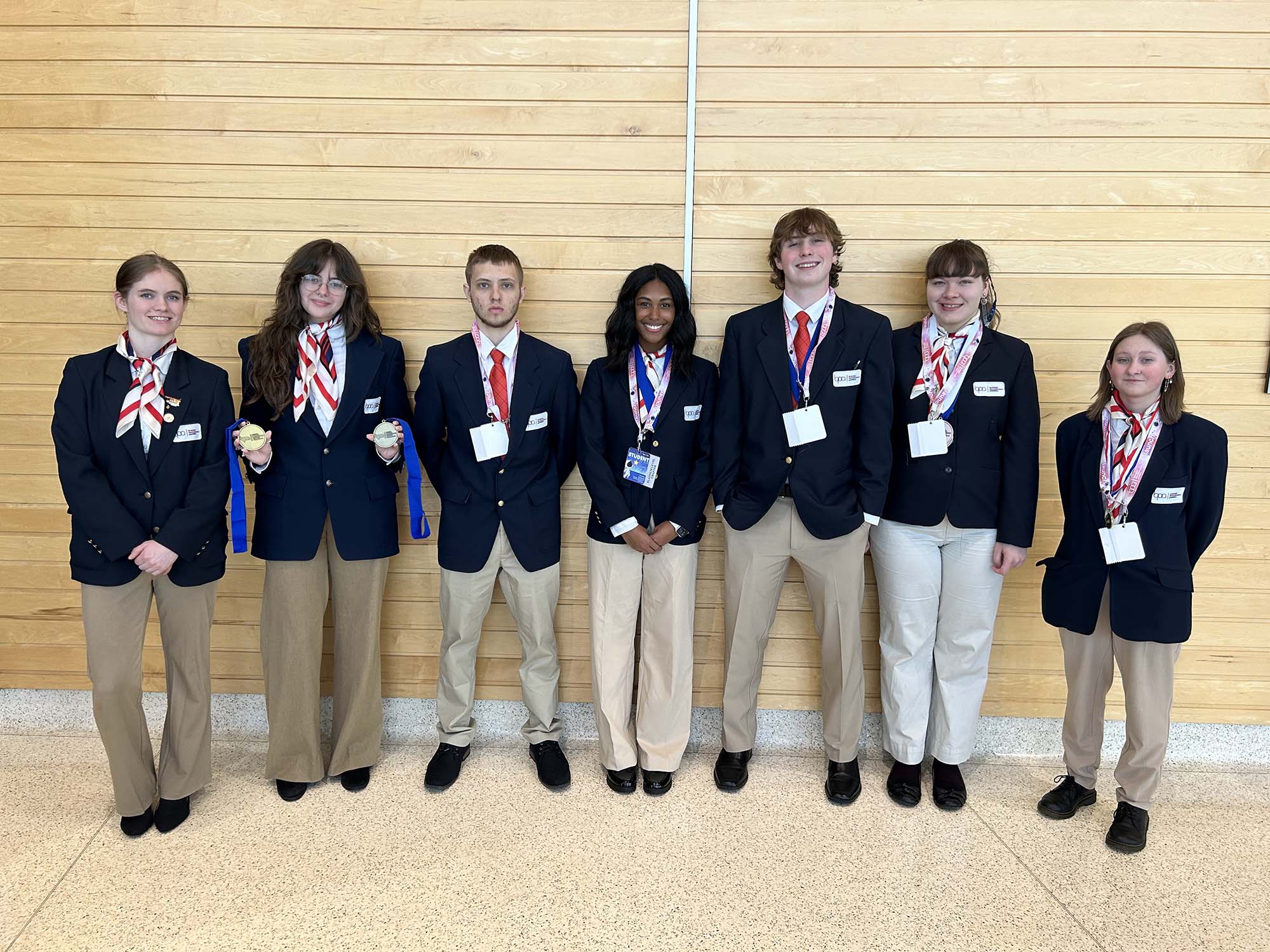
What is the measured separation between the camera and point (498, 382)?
2.84 m

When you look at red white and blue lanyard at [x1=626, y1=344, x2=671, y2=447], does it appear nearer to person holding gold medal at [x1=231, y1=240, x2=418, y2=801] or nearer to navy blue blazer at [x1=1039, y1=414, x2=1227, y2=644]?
person holding gold medal at [x1=231, y1=240, x2=418, y2=801]

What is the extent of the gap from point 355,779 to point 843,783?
68.3 inches

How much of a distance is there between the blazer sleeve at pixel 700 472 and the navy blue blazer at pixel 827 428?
0.22 ft

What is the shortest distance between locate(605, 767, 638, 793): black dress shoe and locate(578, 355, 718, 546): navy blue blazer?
0.84m

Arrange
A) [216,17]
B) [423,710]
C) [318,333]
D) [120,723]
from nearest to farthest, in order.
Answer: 1. [120,723]
2. [318,333]
3. [216,17]
4. [423,710]

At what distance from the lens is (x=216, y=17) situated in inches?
117

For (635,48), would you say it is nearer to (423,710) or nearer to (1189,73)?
(1189,73)

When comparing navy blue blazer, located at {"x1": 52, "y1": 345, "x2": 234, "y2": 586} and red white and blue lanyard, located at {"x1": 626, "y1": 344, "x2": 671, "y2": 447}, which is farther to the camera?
red white and blue lanyard, located at {"x1": 626, "y1": 344, "x2": 671, "y2": 447}

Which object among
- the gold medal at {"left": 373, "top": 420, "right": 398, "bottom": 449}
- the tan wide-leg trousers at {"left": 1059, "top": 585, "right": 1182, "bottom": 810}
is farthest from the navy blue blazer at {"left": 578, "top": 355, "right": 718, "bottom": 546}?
the tan wide-leg trousers at {"left": 1059, "top": 585, "right": 1182, "bottom": 810}

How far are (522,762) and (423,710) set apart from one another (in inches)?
18.8

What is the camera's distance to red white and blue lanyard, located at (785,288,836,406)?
274cm

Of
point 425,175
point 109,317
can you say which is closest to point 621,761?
point 425,175

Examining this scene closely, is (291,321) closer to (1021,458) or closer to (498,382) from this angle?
(498,382)

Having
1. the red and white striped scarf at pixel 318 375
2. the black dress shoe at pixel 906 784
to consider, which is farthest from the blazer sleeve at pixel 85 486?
the black dress shoe at pixel 906 784
